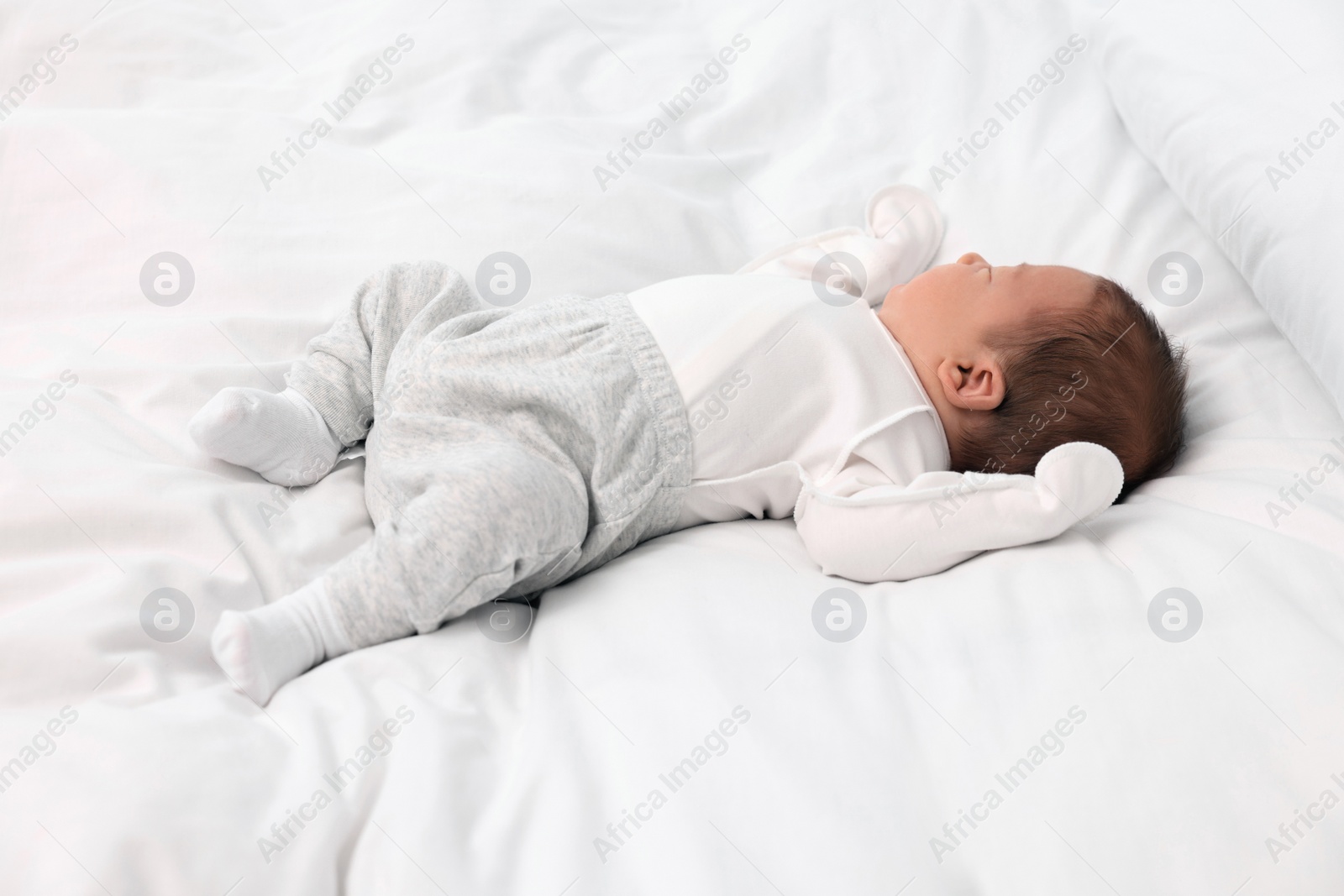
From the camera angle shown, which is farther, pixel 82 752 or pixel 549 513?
pixel 549 513

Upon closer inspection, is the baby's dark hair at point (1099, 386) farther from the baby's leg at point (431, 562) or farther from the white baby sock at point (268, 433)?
the white baby sock at point (268, 433)

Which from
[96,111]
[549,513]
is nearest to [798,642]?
[549,513]

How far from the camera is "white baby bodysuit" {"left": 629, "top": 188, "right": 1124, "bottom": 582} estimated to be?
1.02 metres

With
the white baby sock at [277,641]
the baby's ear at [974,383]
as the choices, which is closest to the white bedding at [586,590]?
the white baby sock at [277,641]

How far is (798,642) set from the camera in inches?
34.2

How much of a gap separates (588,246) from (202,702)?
85cm

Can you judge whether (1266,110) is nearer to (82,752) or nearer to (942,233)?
(942,233)

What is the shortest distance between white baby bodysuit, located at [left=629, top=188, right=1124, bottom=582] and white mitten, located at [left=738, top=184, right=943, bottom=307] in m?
0.14

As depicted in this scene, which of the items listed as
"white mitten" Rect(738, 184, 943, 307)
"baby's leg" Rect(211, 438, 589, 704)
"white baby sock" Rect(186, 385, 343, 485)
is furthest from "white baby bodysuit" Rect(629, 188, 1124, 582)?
"white baby sock" Rect(186, 385, 343, 485)

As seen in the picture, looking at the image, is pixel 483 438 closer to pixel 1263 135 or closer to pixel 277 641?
pixel 277 641

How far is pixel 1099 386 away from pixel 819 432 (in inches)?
13.8

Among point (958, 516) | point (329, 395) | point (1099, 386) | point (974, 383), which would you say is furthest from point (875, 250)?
point (329, 395)

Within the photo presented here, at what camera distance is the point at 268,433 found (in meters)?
1.05

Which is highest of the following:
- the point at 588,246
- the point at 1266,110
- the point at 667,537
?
the point at 1266,110
